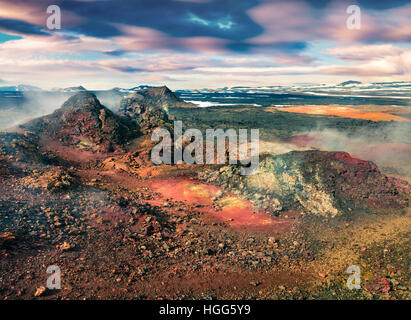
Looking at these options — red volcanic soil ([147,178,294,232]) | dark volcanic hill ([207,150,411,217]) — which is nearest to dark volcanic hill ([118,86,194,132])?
red volcanic soil ([147,178,294,232])

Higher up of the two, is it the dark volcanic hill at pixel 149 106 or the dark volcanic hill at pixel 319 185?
the dark volcanic hill at pixel 149 106

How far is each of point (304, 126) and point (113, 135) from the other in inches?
1412

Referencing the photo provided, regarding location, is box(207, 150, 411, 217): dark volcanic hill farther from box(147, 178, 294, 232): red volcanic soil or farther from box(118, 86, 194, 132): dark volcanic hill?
box(118, 86, 194, 132): dark volcanic hill

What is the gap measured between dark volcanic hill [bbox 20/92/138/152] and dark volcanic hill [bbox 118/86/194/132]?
261 cm

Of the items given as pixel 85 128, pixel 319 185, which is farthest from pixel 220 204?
pixel 85 128

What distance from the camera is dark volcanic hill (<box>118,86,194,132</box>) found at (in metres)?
32.1

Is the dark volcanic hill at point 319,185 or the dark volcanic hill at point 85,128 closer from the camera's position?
the dark volcanic hill at point 319,185

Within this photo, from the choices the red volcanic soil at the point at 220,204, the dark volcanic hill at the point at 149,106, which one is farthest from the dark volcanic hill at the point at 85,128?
the red volcanic soil at the point at 220,204

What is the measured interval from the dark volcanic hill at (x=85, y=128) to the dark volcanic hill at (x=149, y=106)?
2.61 metres

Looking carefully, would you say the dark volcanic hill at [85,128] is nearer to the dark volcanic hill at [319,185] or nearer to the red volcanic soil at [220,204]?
the red volcanic soil at [220,204]

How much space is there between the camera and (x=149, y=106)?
178ft

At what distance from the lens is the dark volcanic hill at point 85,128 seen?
27.6 metres

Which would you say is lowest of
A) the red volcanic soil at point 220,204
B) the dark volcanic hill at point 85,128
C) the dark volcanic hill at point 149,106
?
the red volcanic soil at point 220,204
